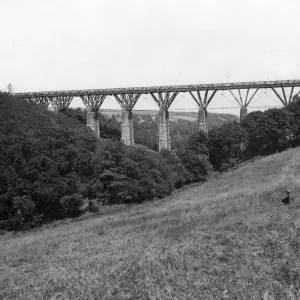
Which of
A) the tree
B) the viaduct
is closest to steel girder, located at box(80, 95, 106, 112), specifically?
the viaduct

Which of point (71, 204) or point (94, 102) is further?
point (94, 102)

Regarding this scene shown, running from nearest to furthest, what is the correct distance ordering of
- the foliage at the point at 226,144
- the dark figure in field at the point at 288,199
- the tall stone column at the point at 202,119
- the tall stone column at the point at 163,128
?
the dark figure in field at the point at 288,199, the foliage at the point at 226,144, the tall stone column at the point at 202,119, the tall stone column at the point at 163,128

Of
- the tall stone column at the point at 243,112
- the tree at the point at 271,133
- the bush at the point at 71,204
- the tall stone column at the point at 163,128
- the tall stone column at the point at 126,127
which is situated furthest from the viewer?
the tall stone column at the point at 126,127

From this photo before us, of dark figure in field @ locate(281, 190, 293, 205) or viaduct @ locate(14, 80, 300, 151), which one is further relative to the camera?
viaduct @ locate(14, 80, 300, 151)

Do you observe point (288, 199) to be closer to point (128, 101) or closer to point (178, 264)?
point (178, 264)

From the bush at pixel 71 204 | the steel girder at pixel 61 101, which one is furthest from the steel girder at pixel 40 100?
the bush at pixel 71 204

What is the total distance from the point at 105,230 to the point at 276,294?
11112mm

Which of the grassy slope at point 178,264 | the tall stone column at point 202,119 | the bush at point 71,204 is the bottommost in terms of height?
the bush at point 71,204

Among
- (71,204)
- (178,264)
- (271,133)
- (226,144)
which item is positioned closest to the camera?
(178,264)

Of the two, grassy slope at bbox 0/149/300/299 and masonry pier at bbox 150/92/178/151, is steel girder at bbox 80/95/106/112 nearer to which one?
masonry pier at bbox 150/92/178/151

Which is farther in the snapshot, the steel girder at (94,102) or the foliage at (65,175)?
the steel girder at (94,102)

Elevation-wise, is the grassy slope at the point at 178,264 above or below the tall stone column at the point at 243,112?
below

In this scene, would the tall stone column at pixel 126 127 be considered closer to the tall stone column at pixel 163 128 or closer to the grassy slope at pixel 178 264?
the tall stone column at pixel 163 128

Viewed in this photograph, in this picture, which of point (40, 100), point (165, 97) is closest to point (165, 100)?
point (165, 97)
